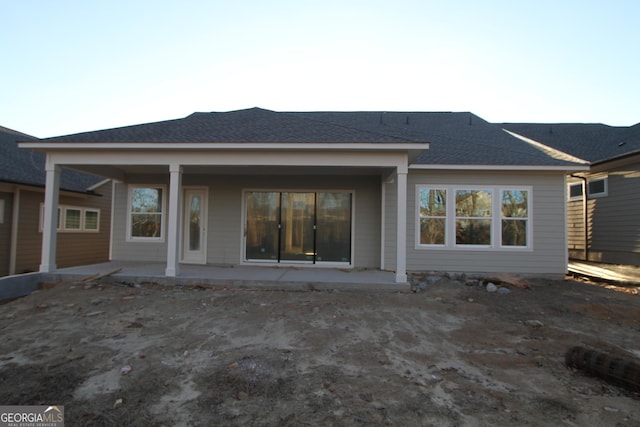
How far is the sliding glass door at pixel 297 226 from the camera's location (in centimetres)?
909

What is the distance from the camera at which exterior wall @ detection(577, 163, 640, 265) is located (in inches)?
329

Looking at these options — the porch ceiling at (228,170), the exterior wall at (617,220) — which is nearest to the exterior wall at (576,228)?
the exterior wall at (617,220)

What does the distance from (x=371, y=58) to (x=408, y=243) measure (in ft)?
22.8

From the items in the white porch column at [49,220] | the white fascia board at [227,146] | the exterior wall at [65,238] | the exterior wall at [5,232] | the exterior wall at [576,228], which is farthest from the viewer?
the exterior wall at [576,228]

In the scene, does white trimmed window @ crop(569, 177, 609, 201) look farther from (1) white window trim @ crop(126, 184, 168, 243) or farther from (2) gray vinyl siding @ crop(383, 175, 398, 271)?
(1) white window trim @ crop(126, 184, 168, 243)

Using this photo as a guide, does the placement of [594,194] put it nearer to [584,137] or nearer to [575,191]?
[575,191]

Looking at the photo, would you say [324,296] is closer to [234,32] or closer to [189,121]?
[189,121]

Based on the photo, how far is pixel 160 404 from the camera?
104 inches

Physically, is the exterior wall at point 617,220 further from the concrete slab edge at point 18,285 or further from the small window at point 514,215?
the concrete slab edge at point 18,285

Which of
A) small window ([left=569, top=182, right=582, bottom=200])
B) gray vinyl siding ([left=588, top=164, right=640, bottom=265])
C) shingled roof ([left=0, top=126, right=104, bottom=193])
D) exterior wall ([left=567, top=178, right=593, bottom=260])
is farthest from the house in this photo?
shingled roof ([left=0, top=126, right=104, bottom=193])

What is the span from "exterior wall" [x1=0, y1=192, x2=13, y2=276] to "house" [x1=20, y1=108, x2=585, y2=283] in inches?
125

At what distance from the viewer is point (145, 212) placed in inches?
376

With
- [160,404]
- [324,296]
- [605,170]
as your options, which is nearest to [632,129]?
[605,170]

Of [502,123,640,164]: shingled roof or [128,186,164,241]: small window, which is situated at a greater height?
[502,123,640,164]: shingled roof
